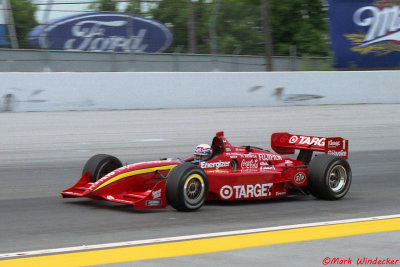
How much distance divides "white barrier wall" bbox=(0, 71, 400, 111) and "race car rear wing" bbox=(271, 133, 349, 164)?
7.11 m

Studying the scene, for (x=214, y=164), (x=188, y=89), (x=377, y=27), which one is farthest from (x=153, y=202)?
(x=377, y=27)

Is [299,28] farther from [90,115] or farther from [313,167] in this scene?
[313,167]

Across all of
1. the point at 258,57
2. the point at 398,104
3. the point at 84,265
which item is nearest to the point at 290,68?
the point at 258,57

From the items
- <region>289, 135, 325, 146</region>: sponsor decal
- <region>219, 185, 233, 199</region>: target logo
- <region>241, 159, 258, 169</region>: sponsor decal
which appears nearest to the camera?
<region>219, 185, 233, 199</region>: target logo

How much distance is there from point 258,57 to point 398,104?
15.1ft

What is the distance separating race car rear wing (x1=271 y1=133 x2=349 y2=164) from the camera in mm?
8766

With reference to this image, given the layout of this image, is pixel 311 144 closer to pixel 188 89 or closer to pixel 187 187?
pixel 187 187

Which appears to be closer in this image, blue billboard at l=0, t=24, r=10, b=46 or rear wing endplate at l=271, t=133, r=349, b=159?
rear wing endplate at l=271, t=133, r=349, b=159

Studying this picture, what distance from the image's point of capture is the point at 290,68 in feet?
76.1

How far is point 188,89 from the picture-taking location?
54.2 feet

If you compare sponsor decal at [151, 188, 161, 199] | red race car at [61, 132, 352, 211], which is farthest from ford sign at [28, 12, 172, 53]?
sponsor decal at [151, 188, 161, 199]

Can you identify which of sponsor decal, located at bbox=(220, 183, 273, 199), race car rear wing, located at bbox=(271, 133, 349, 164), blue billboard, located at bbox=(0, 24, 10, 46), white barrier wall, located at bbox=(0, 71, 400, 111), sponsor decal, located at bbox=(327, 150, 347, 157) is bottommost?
sponsor decal, located at bbox=(220, 183, 273, 199)

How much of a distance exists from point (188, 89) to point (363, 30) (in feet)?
22.4

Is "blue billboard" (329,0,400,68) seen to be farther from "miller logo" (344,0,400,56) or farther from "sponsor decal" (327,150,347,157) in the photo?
"sponsor decal" (327,150,347,157)
